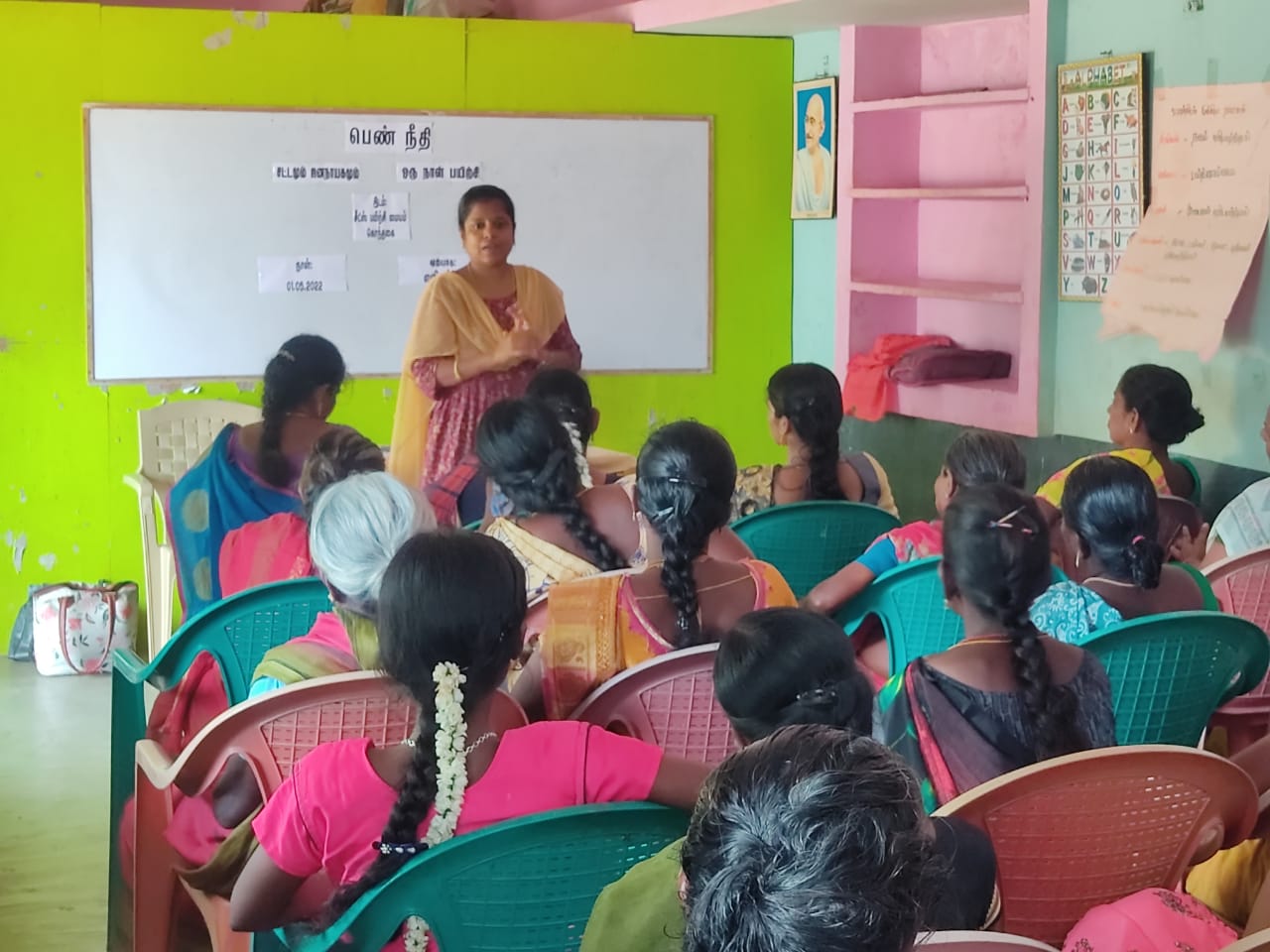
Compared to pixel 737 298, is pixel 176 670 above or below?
below

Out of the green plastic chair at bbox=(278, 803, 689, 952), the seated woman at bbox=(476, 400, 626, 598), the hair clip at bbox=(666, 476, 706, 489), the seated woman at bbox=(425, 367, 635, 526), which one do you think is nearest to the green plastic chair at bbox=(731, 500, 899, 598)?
the seated woman at bbox=(425, 367, 635, 526)

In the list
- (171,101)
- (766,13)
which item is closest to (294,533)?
(171,101)

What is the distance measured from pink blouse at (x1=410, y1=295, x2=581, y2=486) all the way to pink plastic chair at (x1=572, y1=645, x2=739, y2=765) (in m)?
2.49

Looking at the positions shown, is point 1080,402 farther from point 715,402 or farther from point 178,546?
point 178,546

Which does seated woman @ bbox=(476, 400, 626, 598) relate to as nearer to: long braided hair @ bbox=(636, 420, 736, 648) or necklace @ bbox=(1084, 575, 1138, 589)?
long braided hair @ bbox=(636, 420, 736, 648)

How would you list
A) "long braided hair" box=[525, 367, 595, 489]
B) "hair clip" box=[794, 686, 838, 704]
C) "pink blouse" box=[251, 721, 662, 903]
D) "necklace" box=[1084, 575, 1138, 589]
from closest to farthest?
"pink blouse" box=[251, 721, 662, 903] → "hair clip" box=[794, 686, 838, 704] → "necklace" box=[1084, 575, 1138, 589] → "long braided hair" box=[525, 367, 595, 489]

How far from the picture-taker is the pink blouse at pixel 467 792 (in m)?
1.54

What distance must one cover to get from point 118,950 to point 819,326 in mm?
3806

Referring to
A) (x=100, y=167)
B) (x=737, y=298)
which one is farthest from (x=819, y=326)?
(x=100, y=167)

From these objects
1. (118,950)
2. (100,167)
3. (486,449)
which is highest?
(100,167)

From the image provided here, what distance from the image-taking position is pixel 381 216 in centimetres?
528

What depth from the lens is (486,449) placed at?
279cm

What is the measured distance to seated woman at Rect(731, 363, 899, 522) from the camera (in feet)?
11.3

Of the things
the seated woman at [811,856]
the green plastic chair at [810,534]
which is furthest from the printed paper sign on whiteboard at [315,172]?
the seated woman at [811,856]
